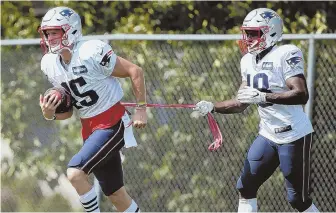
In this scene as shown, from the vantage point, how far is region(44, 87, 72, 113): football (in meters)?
8.39

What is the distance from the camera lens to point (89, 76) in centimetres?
838

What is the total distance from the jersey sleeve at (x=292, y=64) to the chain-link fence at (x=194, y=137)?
1509 millimetres

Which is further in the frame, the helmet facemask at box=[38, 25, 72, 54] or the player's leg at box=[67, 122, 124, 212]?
the helmet facemask at box=[38, 25, 72, 54]

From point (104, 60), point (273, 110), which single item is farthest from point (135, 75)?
point (273, 110)

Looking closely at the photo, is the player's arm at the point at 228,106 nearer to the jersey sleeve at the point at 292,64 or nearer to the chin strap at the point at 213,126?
the chin strap at the point at 213,126

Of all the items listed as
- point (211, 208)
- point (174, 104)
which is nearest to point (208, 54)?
point (174, 104)

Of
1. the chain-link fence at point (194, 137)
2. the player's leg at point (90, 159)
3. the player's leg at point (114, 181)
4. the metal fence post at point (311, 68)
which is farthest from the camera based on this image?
the chain-link fence at point (194, 137)

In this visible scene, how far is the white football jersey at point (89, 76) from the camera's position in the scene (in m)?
8.36

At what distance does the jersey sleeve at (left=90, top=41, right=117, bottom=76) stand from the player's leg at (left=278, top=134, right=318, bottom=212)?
1.37 meters

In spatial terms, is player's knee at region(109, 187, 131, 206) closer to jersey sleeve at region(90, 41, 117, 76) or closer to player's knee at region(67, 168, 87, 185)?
player's knee at region(67, 168, 87, 185)

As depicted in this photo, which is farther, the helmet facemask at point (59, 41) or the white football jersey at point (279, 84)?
the helmet facemask at point (59, 41)

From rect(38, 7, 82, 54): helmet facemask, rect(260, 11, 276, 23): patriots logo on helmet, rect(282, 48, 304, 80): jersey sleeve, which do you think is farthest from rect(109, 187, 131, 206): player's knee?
rect(260, 11, 276, 23): patriots logo on helmet

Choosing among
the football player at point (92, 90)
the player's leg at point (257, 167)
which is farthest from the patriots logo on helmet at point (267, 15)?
the football player at point (92, 90)

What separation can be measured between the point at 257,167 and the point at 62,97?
59.9 inches
